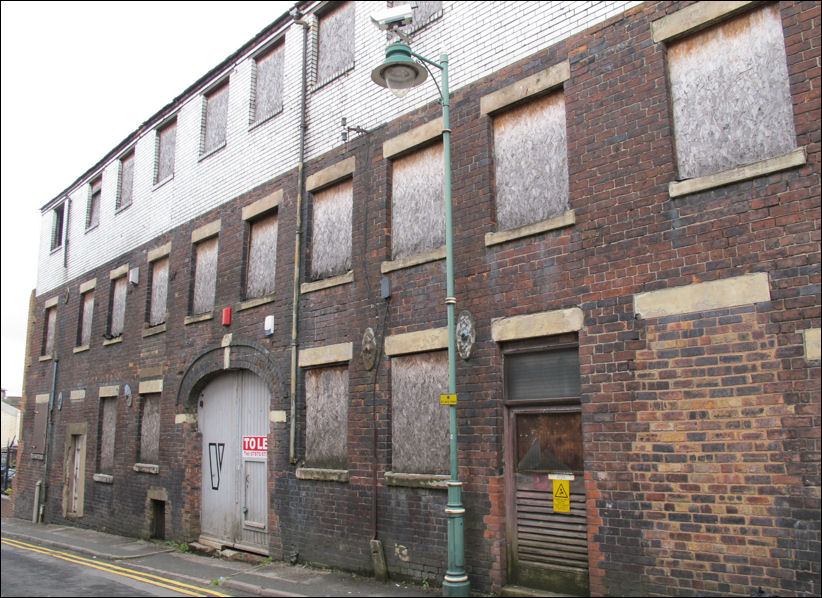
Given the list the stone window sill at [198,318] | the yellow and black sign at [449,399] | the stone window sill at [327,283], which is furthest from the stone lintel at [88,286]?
the yellow and black sign at [449,399]

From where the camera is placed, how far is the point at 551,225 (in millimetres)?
8062

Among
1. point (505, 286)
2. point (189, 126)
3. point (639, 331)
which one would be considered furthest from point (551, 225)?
point (189, 126)

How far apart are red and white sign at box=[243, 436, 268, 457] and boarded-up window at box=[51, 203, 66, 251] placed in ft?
43.6

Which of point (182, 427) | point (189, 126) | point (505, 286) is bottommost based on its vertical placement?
point (182, 427)

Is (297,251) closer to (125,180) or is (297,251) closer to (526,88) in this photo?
(526,88)

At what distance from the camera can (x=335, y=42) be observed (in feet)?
39.5

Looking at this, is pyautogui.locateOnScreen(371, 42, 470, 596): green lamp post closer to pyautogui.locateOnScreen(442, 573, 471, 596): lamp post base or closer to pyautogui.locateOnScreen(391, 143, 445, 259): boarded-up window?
pyautogui.locateOnScreen(442, 573, 471, 596): lamp post base

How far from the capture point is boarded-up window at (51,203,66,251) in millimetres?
21922

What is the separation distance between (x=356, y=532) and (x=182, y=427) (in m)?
5.66

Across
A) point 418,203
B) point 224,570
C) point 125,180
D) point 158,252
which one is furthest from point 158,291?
point 418,203

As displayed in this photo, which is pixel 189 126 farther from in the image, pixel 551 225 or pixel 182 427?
pixel 551 225

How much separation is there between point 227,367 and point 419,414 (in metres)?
5.00

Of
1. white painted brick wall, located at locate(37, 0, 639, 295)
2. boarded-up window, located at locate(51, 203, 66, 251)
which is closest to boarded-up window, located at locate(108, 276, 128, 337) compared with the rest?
white painted brick wall, located at locate(37, 0, 639, 295)

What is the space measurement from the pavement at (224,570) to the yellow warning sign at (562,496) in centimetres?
199
